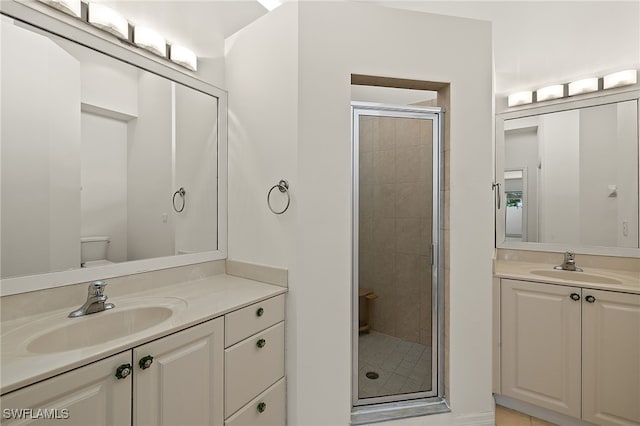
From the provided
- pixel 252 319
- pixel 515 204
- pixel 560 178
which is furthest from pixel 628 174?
pixel 252 319

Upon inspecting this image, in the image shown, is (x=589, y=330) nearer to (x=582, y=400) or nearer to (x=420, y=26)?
(x=582, y=400)

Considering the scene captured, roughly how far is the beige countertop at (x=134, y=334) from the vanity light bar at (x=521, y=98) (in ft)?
8.23

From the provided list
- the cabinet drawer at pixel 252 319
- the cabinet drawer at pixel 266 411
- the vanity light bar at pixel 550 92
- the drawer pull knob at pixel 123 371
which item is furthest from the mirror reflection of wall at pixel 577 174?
the drawer pull knob at pixel 123 371

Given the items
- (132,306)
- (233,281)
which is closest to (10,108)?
(132,306)

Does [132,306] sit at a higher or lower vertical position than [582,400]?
higher

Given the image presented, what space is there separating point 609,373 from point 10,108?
10.7 ft

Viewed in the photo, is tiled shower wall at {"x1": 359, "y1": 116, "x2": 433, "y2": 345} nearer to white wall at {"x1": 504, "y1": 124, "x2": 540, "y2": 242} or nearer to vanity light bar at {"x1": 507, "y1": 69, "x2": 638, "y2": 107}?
white wall at {"x1": 504, "y1": 124, "x2": 540, "y2": 242}

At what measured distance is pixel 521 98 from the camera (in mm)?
2451

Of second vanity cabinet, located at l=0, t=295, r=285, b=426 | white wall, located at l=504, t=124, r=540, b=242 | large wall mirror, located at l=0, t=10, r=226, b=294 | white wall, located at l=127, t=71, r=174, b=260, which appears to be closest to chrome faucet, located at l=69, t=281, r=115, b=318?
large wall mirror, located at l=0, t=10, r=226, b=294

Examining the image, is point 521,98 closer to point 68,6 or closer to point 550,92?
point 550,92

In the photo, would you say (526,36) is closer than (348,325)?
No

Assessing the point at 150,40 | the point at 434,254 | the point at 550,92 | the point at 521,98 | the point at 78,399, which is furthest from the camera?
the point at 521,98

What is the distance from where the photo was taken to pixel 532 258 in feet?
7.86

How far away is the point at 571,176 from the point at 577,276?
2.62 ft
